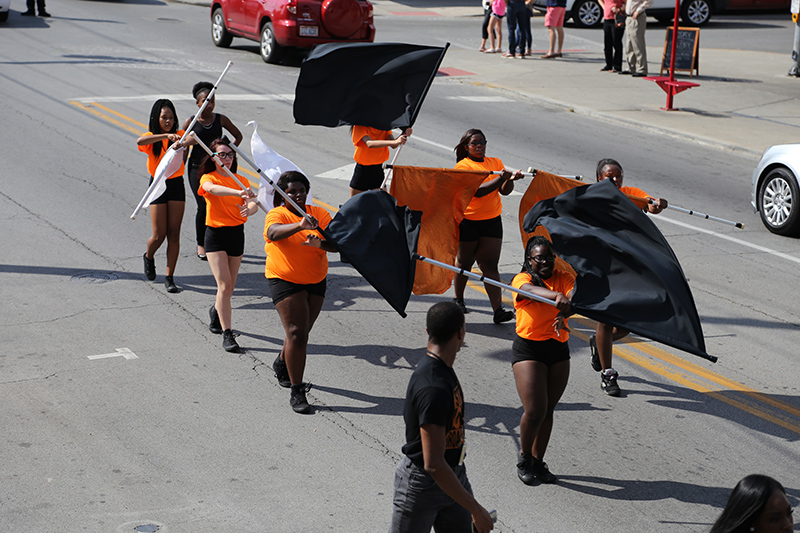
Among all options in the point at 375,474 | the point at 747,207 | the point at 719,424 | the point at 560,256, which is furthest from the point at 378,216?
the point at 747,207

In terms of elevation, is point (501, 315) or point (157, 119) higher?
point (157, 119)

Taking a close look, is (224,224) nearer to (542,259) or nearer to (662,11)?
(542,259)

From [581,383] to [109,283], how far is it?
497 centimetres

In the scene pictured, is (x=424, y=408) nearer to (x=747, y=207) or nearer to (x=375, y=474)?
(x=375, y=474)

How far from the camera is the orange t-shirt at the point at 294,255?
23.1 ft

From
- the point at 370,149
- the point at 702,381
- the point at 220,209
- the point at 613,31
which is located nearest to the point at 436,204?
the point at 220,209

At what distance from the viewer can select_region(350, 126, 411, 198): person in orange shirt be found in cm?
990

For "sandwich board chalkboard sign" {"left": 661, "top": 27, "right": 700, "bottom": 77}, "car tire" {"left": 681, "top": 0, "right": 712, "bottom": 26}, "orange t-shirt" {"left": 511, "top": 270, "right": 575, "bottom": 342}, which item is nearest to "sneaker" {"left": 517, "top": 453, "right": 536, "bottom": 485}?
"orange t-shirt" {"left": 511, "top": 270, "right": 575, "bottom": 342}

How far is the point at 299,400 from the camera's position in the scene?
7.11m

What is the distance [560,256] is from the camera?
20.9 ft

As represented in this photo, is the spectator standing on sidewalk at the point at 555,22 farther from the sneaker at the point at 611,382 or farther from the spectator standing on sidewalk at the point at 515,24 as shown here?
the sneaker at the point at 611,382

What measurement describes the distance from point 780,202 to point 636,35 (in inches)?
426

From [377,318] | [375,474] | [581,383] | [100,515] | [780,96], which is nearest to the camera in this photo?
[100,515]

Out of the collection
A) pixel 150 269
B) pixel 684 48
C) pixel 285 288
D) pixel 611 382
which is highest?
pixel 684 48
